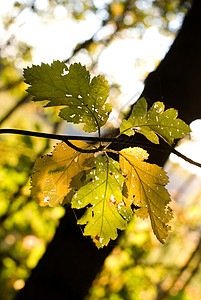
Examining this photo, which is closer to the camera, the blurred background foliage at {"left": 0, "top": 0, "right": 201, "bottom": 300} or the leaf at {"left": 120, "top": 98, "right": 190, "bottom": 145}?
the leaf at {"left": 120, "top": 98, "right": 190, "bottom": 145}

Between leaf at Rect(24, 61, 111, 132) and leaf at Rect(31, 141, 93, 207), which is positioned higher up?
leaf at Rect(24, 61, 111, 132)

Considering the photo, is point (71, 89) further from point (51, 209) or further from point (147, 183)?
point (51, 209)

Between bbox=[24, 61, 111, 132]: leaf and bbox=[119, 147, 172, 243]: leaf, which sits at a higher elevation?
bbox=[24, 61, 111, 132]: leaf

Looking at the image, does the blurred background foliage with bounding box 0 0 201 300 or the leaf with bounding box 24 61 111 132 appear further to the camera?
the blurred background foliage with bounding box 0 0 201 300

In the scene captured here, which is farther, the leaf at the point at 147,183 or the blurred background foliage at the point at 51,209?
the blurred background foliage at the point at 51,209

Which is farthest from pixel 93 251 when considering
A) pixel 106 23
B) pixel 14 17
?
pixel 14 17

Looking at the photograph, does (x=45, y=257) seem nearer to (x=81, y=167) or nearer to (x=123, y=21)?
(x=81, y=167)
